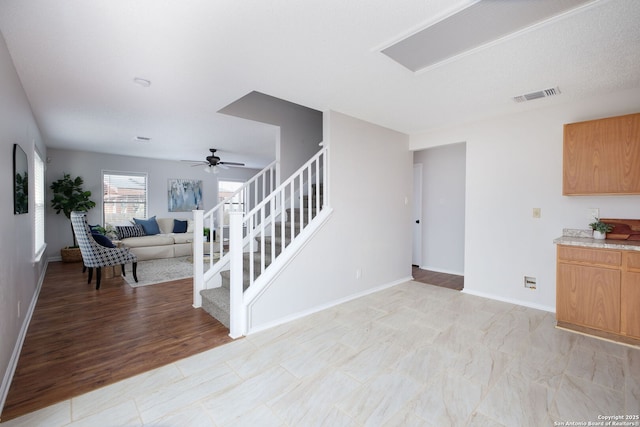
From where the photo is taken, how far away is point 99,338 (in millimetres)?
2684

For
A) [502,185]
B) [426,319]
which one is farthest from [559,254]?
[426,319]

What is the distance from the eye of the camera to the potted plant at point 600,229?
285 centimetres

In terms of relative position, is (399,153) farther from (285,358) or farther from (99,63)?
(99,63)

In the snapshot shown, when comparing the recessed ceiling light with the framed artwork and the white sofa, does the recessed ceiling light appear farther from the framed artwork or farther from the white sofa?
the framed artwork

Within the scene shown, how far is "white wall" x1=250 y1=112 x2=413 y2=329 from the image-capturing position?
3.11 metres

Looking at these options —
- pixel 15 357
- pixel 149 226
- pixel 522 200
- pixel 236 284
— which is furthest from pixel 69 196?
pixel 522 200

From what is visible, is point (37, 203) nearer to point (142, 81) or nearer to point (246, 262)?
point (142, 81)

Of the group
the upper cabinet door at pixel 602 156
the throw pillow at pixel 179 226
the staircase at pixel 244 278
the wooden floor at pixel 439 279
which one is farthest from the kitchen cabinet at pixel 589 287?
the throw pillow at pixel 179 226

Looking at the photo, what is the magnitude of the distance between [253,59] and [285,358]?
94.8 inches

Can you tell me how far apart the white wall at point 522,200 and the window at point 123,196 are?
7404 mm

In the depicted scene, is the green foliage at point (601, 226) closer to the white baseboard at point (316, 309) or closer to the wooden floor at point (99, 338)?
the white baseboard at point (316, 309)

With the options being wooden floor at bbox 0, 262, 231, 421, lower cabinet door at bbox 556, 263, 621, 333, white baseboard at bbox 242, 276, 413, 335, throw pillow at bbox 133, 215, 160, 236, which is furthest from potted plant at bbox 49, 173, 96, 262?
lower cabinet door at bbox 556, 263, 621, 333

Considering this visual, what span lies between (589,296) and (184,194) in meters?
8.53

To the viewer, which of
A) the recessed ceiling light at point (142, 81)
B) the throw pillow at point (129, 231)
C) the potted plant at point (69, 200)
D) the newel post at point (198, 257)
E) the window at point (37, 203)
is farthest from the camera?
the throw pillow at point (129, 231)
